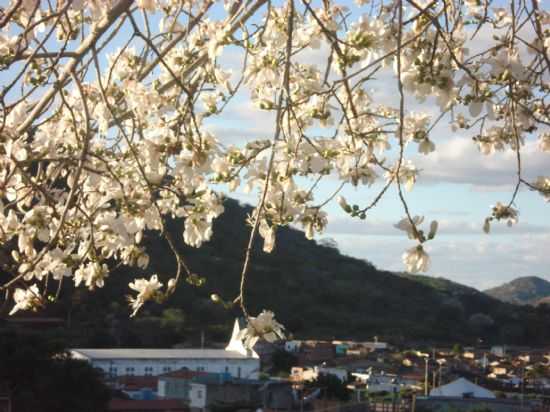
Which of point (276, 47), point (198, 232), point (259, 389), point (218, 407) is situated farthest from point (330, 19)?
point (259, 389)

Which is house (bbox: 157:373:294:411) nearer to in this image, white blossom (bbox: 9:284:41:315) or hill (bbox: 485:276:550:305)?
white blossom (bbox: 9:284:41:315)

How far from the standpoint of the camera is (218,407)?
1956 cm

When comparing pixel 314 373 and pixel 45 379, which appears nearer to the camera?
pixel 45 379

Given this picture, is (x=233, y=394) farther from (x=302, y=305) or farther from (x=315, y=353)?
(x=302, y=305)

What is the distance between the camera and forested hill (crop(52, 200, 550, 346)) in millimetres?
32719

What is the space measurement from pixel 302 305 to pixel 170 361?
1475cm

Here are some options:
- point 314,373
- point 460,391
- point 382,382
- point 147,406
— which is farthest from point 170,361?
point 147,406

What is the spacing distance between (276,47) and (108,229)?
1.49ft

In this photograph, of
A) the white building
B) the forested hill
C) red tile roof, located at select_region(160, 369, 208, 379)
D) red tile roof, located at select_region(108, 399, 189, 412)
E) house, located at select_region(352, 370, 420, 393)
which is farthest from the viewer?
the forested hill

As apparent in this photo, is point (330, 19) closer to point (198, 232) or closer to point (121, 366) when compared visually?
point (198, 232)

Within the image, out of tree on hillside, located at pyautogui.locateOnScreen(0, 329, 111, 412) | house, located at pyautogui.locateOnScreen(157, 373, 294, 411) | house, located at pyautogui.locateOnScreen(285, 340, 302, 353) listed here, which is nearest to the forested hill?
house, located at pyautogui.locateOnScreen(285, 340, 302, 353)

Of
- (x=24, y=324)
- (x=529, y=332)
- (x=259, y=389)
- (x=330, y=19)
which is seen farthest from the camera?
(x=529, y=332)

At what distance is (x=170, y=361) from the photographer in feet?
89.7

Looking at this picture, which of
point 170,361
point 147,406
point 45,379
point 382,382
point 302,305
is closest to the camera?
point 45,379
